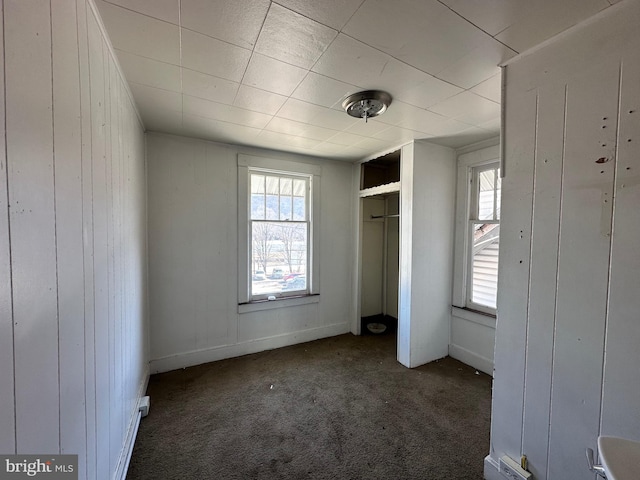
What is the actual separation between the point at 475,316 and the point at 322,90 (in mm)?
2641

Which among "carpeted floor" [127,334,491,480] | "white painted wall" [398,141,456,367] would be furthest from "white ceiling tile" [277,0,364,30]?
"carpeted floor" [127,334,491,480]

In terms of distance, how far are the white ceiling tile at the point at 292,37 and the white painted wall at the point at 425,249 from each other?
167cm

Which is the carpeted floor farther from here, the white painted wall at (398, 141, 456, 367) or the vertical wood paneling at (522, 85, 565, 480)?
the vertical wood paneling at (522, 85, 565, 480)

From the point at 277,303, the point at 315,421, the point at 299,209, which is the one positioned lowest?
the point at 315,421

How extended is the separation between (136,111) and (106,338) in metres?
1.73

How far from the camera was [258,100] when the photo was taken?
184 cm

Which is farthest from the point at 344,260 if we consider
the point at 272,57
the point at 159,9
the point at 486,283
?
the point at 159,9

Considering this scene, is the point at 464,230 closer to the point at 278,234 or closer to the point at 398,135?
the point at 398,135

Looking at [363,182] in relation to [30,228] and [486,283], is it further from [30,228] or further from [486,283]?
[30,228]

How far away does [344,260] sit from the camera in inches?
142

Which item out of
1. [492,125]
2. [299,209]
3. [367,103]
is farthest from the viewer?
[299,209]

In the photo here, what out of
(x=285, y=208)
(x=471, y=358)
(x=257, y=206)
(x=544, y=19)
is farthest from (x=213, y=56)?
(x=471, y=358)

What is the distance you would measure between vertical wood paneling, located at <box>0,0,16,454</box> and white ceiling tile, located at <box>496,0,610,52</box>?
1752 mm

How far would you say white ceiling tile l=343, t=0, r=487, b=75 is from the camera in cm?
108
